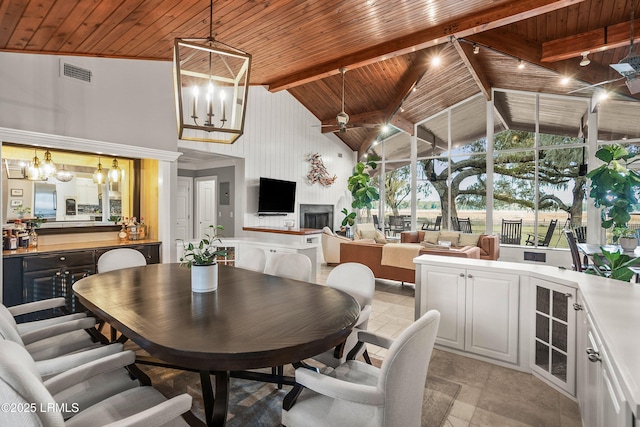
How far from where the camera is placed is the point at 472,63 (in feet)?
19.9

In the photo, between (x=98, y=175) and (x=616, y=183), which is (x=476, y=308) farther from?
(x=98, y=175)

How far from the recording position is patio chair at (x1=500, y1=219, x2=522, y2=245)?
7.65m

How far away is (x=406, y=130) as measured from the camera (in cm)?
884

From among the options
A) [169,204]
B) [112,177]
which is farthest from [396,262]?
[112,177]

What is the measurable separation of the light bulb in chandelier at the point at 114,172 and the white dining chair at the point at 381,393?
171 inches

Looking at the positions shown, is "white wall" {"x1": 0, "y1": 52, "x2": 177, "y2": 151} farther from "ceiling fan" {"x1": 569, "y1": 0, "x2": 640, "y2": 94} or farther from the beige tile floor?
"ceiling fan" {"x1": 569, "y1": 0, "x2": 640, "y2": 94}

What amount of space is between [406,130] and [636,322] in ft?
26.4

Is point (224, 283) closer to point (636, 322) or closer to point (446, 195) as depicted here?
point (636, 322)

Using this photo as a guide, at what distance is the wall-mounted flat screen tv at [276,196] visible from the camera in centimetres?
702

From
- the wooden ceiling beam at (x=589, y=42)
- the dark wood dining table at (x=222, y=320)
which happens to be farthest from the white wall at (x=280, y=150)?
the wooden ceiling beam at (x=589, y=42)

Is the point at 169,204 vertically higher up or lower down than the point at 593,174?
lower down

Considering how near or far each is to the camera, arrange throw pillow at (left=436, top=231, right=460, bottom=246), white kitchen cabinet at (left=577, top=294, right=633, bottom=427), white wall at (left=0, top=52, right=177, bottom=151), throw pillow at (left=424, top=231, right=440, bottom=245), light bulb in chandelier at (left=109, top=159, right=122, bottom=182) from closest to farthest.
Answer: white kitchen cabinet at (left=577, top=294, right=633, bottom=427) < white wall at (left=0, top=52, right=177, bottom=151) < light bulb in chandelier at (left=109, top=159, right=122, bottom=182) < throw pillow at (left=436, top=231, right=460, bottom=246) < throw pillow at (left=424, top=231, right=440, bottom=245)

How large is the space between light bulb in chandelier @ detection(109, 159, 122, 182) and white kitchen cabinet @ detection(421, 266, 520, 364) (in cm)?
428

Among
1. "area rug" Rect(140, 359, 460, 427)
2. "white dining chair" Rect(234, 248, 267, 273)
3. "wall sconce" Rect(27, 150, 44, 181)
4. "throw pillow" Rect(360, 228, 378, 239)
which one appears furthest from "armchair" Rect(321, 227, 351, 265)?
"wall sconce" Rect(27, 150, 44, 181)
